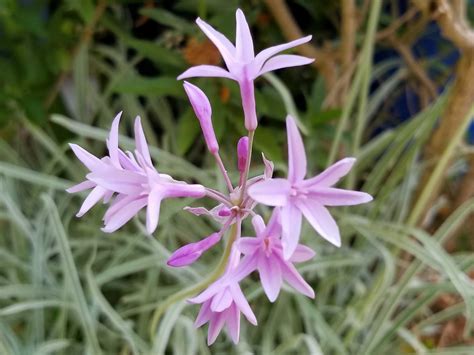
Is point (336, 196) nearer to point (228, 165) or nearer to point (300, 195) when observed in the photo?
point (300, 195)

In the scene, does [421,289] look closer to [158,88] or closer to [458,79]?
[458,79]

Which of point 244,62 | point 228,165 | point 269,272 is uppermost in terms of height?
point 244,62

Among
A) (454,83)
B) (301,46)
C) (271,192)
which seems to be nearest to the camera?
(271,192)

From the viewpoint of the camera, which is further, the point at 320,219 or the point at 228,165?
the point at 228,165

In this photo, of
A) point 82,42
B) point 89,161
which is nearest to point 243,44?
point 89,161

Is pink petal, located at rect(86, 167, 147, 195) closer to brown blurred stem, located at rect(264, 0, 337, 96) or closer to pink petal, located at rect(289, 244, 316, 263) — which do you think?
pink petal, located at rect(289, 244, 316, 263)

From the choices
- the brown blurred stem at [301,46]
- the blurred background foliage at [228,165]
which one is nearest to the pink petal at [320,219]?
the blurred background foliage at [228,165]
